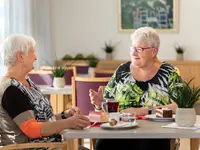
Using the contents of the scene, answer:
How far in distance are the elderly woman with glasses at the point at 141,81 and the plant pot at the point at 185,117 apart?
60 centimetres

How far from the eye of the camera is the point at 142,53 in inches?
136

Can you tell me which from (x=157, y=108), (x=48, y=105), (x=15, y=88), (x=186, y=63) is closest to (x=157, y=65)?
(x=157, y=108)

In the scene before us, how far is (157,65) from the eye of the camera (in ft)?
11.6

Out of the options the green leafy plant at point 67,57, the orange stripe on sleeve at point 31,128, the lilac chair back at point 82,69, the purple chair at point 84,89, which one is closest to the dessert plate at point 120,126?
the orange stripe on sleeve at point 31,128

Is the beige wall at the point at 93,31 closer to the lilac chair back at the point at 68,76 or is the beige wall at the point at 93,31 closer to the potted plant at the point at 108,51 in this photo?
the potted plant at the point at 108,51

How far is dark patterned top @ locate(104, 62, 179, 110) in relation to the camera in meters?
3.38

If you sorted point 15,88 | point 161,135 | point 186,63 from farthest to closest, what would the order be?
point 186,63, point 15,88, point 161,135

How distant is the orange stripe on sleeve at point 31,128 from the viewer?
2611 millimetres

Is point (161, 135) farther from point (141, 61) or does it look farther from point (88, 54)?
point (88, 54)

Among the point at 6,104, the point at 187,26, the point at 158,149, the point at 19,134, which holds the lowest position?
the point at 158,149

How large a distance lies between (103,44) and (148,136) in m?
6.03

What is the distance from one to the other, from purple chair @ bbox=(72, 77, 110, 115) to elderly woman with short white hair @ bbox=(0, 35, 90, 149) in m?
1.43

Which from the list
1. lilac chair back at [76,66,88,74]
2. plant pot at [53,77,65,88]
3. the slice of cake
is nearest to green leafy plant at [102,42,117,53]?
lilac chair back at [76,66,88,74]

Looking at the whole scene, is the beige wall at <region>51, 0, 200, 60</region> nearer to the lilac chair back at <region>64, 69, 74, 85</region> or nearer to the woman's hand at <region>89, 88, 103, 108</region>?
the lilac chair back at <region>64, 69, 74, 85</region>
